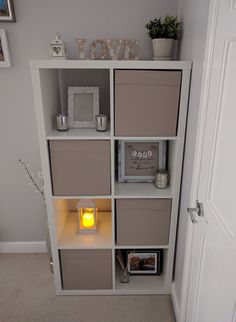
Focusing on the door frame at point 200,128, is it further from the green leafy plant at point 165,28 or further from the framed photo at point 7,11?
the framed photo at point 7,11

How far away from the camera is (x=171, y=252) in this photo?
177 centimetres

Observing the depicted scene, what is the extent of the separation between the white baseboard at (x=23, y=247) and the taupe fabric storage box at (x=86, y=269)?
51 centimetres

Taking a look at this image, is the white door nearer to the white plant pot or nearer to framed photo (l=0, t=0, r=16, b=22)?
the white plant pot

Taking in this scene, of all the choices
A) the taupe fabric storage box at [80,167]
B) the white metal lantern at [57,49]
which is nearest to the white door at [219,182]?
the taupe fabric storage box at [80,167]

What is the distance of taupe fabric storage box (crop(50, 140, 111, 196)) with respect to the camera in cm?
152

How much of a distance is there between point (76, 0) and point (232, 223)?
5.11ft

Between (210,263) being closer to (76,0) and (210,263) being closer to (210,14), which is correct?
(210,14)

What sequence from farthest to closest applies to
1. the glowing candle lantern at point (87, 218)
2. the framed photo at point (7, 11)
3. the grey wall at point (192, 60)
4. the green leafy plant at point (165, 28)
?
the glowing candle lantern at point (87, 218) < the framed photo at point (7, 11) < the green leafy plant at point (165, 28) < the grey wall at point (192, 60)

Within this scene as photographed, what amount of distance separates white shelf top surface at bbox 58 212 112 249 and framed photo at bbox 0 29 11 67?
1.21 meters

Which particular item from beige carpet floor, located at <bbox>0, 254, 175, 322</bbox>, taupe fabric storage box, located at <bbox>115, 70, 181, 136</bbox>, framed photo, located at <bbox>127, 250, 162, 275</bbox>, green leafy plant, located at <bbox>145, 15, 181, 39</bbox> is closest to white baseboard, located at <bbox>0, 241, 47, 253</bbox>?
beige carpet floor, located at <bbox>0, 254, 175, 322</bbox>

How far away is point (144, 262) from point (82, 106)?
1227 millimetres

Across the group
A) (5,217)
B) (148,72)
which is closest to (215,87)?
(148,72)

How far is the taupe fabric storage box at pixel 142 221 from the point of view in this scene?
5.43 ft

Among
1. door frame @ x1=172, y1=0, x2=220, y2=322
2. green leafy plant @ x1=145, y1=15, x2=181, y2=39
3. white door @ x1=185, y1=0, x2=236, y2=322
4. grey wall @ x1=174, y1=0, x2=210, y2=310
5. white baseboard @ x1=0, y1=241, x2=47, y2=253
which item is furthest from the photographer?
white baseboard @ x1=0, y1=241, x2=47, y2=253
